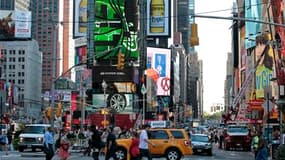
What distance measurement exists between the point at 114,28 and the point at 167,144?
102 meters

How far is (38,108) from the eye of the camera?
621 feet

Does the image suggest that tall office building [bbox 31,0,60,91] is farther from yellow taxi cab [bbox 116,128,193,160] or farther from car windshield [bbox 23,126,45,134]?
yellow taxi cab [bbox 116,128,193,160]

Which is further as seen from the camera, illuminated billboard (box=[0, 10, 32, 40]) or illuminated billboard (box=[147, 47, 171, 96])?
illuminated billboard (box=[147, 47, 171, 96])

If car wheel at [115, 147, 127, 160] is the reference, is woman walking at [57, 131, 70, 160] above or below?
above

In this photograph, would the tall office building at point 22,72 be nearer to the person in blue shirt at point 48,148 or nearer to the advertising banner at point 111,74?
the advertising banner at point 111,74

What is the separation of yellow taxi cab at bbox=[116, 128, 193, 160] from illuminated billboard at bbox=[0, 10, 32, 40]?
283 feet

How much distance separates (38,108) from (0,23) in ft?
200

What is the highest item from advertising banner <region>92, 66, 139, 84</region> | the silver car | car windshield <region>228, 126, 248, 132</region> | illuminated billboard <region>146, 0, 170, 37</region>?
illuminated billboard <region>146, 0, 170, 37</region>

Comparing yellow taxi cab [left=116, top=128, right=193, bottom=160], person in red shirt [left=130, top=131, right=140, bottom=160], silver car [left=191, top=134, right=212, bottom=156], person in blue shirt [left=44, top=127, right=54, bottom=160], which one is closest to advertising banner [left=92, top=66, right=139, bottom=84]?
silver car [left=191, top=134, right=212, bottom=156]

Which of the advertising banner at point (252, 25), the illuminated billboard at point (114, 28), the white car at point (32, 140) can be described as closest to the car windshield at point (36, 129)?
the white car at point (32, 140)

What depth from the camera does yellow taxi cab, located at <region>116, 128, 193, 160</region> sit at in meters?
31.0

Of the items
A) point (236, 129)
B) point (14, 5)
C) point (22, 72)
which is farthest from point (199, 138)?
point (22, 72)

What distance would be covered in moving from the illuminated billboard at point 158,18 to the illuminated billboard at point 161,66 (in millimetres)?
32676

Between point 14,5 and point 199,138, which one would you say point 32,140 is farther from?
point 14,5
